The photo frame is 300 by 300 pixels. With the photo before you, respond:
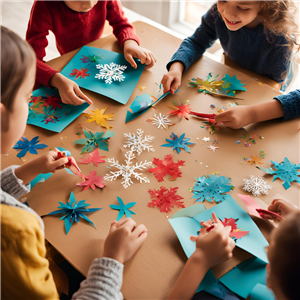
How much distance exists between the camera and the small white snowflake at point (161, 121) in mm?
919

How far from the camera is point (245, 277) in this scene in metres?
0.62

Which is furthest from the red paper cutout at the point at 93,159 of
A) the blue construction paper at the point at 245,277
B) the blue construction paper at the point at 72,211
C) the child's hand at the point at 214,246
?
the blue construction paper at the point at 245,277

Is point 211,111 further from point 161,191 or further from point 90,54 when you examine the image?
point 90,54

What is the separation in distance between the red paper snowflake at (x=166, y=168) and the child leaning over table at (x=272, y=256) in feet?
0.56

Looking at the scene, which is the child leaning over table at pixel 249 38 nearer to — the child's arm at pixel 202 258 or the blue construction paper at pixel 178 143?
the blue construction paper at pixel 178 143

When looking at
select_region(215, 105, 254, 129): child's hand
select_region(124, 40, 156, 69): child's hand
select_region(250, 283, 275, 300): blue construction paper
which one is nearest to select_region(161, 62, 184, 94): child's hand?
select_region(124, 40, 156, 69): child's hand

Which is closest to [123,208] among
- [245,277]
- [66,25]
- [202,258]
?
[202,258]

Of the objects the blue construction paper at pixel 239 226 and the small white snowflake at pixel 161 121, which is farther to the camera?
the small white snowflake at pixel 161 121

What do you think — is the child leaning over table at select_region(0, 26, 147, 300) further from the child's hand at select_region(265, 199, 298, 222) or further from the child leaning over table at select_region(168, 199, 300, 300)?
the child's hand at select_region(265, 199, 298, 222)

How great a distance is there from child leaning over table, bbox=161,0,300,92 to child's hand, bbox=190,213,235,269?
57 cm

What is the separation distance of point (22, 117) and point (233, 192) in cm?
59

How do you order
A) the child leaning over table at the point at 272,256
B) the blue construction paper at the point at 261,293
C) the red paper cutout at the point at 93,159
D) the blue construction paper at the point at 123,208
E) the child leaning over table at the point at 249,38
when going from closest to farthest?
1. the child leaning over table at the point at 272,256
2. the blue construction paper at the point at 261,293
3. the blue construction paper at the point at 123,208
4. the red paper cutout at the point at 93,159
5. the child leaning over table at the point at 249,38

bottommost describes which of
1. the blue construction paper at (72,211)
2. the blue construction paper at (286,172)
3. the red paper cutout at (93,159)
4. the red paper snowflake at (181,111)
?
the blue construction paper at (72,211)

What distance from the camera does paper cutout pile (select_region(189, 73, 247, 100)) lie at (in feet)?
3.34
